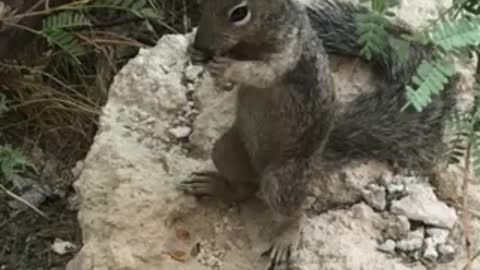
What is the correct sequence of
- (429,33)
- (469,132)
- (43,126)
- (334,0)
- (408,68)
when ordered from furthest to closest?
1. (43,126)
2. (334,0)
3. (408,68)
4. (469,132)
5. (429,33)

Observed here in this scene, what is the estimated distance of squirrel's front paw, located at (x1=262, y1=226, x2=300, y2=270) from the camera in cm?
272

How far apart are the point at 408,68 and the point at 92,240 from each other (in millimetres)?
916

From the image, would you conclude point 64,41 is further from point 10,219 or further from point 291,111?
point 291,111

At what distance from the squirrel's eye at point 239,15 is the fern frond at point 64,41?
0.97m

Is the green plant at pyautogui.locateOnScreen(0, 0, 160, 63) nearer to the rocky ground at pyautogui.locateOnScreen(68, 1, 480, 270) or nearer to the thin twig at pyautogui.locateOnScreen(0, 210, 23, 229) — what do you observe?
the rocky ground at pyautogui.locateOnScreen(68, 1, 480, 270)

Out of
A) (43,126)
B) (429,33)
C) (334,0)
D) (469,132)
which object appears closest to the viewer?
(429,33)

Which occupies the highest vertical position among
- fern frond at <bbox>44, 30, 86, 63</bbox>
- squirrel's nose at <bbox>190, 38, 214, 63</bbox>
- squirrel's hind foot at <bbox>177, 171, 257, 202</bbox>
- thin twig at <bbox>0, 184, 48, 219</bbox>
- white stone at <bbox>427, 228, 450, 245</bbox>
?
squirrel's nose at <bbox>190, 38, 214, 63</bbox>

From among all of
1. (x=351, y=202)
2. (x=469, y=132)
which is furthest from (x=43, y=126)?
(x=469, y=132)

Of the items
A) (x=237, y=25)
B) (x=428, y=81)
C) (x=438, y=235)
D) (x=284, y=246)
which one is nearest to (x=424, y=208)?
(x=438, y=235)

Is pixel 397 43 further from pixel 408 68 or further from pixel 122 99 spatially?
pixel 122 99

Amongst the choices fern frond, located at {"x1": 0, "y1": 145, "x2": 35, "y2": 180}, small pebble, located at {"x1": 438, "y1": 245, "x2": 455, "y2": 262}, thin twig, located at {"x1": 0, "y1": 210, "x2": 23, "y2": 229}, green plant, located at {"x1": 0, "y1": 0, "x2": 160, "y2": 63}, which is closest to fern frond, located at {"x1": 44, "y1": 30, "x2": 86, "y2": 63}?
green plant, located at {"x1": 0, "y1": 0, "x2": 160, "y2": 63}

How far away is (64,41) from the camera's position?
331 cm

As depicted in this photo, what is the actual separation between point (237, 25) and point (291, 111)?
0.30 m

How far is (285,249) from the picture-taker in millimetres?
2727
